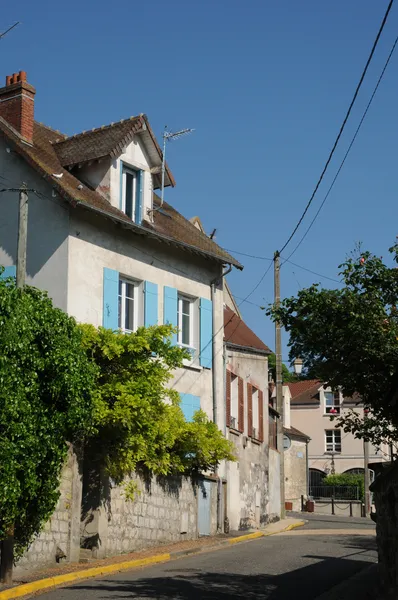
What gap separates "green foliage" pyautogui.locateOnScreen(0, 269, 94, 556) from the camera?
1372cm

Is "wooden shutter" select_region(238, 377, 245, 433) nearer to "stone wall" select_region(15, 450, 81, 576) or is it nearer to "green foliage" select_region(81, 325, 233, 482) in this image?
"green foliage" select_region(81, 325, 233, 482)

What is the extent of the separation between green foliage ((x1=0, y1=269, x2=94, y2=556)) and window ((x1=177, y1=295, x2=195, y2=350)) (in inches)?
333

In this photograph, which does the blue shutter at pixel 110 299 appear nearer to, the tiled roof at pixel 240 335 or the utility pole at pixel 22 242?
the utility pole at pixel 22 242

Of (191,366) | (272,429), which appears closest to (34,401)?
(191,366)

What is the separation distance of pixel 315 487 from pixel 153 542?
39018mm

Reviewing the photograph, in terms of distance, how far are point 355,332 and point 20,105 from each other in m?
13.9

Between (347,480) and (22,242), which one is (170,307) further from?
(347,480)

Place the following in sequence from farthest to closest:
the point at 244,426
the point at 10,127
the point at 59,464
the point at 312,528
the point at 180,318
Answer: the point at 312,528
the point at 244,426
the point at 180,318
the point at 10,127
the point at 59,464

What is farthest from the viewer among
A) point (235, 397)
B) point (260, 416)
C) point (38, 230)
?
point (260, 416)

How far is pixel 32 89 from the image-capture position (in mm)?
22453

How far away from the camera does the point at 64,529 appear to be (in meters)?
16.5

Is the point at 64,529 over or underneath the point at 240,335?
underneath

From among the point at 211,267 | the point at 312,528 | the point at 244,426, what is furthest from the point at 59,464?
the point at 312,528

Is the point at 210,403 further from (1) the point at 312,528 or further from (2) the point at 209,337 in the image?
(1) the point at 312,528
